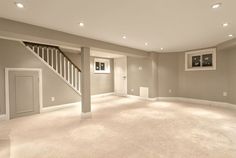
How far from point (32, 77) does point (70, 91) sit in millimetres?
1513

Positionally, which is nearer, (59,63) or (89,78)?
(89,78)

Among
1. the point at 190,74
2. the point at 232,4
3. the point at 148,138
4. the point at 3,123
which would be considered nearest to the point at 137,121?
the point at 148,138

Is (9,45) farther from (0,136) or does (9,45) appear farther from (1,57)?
(0,136)

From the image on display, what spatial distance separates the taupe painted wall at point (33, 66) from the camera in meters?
3.94

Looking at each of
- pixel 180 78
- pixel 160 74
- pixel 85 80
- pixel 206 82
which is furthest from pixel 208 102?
pixel 85 80

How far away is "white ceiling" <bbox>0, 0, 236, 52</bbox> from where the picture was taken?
2.22 m

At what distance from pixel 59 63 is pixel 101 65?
116 inches

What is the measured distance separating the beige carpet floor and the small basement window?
424 centimetres

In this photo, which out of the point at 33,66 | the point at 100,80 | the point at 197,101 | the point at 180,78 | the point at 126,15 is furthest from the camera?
the point at 100,80

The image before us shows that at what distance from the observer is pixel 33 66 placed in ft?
14.9

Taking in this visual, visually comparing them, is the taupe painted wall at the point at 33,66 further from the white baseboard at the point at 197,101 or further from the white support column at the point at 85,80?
the white baseboard at the point at 197,101

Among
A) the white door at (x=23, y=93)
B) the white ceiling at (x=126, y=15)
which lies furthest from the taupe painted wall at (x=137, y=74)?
the white door at (x=23, y=93)

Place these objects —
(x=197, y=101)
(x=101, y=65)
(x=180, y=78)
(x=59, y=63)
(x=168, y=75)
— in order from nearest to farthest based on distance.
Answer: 1. (x=59, y=63)
2. (x=197, y=101)
3. (x=180, y=78)
4. (x=168, y=75)
5. (x=101, y=65)

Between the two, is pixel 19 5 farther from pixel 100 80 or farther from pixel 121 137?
pixel 100 80
